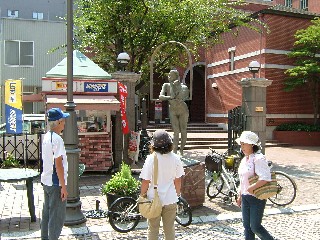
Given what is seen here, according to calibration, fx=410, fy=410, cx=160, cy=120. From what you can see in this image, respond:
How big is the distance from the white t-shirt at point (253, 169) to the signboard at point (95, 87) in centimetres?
749

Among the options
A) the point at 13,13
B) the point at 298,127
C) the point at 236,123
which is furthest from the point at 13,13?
the point at 236,123

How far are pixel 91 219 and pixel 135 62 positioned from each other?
434 inches

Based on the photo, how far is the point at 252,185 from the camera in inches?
195

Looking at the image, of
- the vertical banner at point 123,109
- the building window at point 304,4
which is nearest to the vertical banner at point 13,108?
the vertical banner at point 123,109

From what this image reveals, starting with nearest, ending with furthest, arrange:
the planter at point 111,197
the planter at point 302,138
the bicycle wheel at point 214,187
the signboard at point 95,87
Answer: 1. the planter at point 111,197
2. the bicycle wheel at point 214,187
3. the signboard at point 95,87
4. the planter at point 302,138

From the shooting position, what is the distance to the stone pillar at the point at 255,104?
48.1 feet

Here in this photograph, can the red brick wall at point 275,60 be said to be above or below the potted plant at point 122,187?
above

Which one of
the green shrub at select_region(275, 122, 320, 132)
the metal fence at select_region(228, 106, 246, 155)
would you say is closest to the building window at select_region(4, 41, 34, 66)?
the green shrub at select_region(275, 122, 320, 132)

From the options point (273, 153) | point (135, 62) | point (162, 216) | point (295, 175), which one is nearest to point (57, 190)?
point (162, 216)

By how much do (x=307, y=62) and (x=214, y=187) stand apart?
1498 cm

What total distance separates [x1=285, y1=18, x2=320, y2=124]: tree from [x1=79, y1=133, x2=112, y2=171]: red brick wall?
41.8 feet

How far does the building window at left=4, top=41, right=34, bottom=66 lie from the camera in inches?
1015

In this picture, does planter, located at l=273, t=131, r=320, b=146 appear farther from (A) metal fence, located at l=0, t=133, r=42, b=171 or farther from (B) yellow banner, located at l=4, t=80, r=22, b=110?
(B) yellow banner, located at l=4, t=80, r=22, b=110

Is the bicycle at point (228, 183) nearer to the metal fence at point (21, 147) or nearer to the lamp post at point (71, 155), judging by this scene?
the lamp post at point (71, 155)
